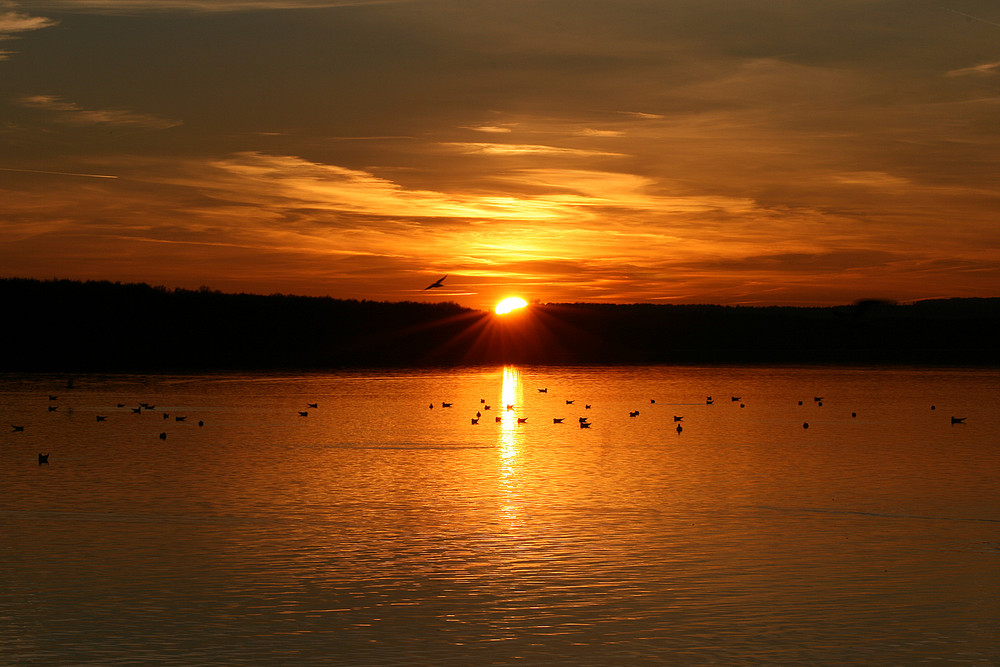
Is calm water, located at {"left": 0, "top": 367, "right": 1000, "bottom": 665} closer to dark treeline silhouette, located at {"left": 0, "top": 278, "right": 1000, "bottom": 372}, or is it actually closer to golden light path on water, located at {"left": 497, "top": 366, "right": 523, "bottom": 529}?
golden light path on water, located at {"left": 497, "top": 366, "right": 523, "bottom": 529}

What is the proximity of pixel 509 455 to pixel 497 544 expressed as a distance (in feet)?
39.8

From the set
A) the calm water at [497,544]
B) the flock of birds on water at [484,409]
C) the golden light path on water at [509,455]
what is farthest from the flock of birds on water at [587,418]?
the calm water at [497,544]

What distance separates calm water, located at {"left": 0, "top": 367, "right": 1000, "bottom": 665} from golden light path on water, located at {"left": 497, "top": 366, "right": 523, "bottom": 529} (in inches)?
5.5

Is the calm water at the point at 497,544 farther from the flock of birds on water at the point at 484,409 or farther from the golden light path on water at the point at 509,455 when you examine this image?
the flock of birds on water at the point at 484,409

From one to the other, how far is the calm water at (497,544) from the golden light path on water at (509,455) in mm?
141

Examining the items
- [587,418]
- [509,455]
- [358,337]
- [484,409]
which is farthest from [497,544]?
[358,337]

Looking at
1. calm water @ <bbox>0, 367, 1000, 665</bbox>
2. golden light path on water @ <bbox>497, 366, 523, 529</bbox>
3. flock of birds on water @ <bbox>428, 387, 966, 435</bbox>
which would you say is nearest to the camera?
calm water @ <bbox>0, 367, 1000, 665</bbox>

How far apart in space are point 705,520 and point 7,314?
324 feet

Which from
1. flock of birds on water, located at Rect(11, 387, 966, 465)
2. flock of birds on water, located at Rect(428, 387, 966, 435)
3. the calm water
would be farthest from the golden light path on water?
flock of birds on water, located at Rect(11, 387, 966, 465)

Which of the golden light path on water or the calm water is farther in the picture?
the golden light path on water

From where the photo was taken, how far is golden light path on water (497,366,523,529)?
20.5 m

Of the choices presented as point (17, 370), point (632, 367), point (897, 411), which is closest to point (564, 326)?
point (632, 367)

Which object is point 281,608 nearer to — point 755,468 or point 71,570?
point 71,570

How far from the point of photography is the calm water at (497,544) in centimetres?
1235
